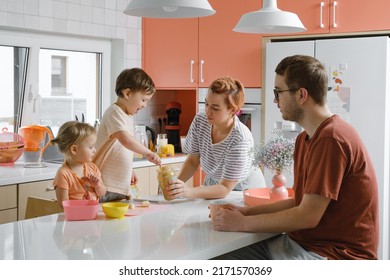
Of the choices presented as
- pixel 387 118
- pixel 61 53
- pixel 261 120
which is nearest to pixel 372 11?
pixel 387 118

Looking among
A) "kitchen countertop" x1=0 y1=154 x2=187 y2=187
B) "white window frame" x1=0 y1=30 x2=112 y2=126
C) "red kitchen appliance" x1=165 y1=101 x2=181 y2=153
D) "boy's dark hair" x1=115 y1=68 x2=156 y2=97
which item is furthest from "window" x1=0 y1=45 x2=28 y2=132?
"boy's dark hair" x1=115 y1=68 x2=156 y2=97

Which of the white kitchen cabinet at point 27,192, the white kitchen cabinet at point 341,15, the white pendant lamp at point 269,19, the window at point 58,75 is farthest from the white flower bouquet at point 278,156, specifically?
the window at point 58,75

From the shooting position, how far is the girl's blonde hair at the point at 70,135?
2.61m

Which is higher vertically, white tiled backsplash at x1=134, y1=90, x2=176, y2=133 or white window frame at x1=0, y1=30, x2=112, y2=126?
white window frame at x1=0, y1=30, x2=112, y2=126

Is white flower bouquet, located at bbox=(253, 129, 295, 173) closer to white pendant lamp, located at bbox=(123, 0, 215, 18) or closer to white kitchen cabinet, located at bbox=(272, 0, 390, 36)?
white pendant lamp, located at bbox=(123, 0, 215, 18)

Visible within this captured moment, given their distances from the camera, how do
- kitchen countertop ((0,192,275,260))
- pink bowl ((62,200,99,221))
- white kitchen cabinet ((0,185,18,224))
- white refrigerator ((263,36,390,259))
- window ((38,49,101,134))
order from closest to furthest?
kitchen countertop ((0,192,275,260)), pink bowl ((62,200,99,221)), white kitchen cabinet ((0,185,18,224)), white refrigerator ((263,36,390,259)), window ((38,49,101,134))

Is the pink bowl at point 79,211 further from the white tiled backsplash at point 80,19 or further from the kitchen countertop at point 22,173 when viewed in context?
the white tiled backsplash at point 80,19

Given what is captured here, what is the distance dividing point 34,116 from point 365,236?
9.16 feet

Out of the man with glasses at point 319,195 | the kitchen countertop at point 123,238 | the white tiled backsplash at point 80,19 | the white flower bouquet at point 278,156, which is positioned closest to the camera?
the kitchen countertop at point 123,238

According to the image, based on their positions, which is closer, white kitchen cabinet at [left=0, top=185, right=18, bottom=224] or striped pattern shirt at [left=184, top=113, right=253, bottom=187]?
striped pattern shirt at [left=184, top=113, right=253, bottom=187]

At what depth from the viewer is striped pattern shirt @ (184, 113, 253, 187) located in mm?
2764

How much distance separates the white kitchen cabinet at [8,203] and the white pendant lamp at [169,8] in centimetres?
145

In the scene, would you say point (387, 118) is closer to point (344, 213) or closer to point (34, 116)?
point (344, 213)

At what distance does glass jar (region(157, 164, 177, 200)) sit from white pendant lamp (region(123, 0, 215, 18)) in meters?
0.67
